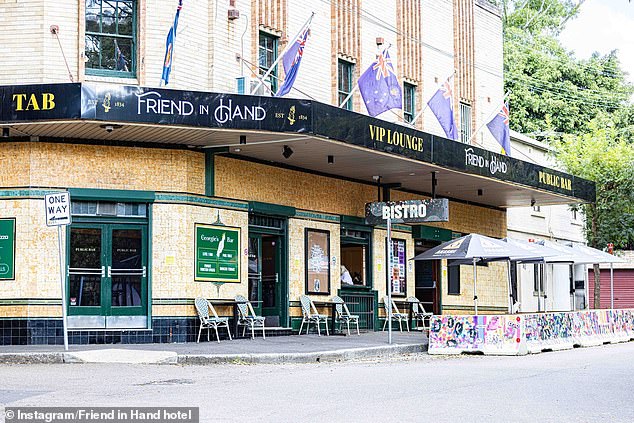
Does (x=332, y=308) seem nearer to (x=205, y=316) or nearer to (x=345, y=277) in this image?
(x=345, y=277)

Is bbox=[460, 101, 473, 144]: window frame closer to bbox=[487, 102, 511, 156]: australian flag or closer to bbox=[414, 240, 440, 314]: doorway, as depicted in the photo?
bbox=[487, 102, 511, 156]: australian flag

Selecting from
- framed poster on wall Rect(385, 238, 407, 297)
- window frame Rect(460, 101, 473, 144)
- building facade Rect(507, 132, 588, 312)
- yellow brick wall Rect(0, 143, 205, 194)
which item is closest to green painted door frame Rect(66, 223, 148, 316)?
yellow brick wall Rect(0, 143, 205, 194)

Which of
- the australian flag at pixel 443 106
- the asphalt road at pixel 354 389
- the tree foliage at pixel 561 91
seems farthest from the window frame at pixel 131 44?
the tree foliage at pixel 561 91

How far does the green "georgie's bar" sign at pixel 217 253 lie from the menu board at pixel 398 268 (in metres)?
6.86

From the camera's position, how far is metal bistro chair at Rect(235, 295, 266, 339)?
21625 millimetres

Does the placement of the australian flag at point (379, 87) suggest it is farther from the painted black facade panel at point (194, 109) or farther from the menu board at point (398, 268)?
the menu board at point (398, 268)

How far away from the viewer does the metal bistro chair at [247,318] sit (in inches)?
851

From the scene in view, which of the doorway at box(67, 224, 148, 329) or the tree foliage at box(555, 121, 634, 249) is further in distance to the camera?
the tree foliage at box(555, 121, 634, 249)

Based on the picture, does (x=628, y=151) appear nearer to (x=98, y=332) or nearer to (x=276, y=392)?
(x=98, y=332)

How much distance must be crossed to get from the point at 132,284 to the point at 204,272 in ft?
5.12

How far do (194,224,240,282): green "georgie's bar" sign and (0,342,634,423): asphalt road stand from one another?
431 cm

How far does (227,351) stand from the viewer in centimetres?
1856

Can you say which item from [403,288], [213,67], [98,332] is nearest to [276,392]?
[98,332]

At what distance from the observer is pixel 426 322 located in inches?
1136
